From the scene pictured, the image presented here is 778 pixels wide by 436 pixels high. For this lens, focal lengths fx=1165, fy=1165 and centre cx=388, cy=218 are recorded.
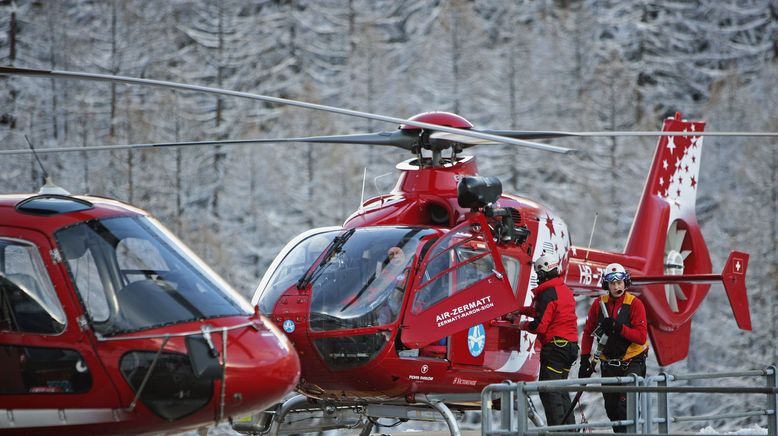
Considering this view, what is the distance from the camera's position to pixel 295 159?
145 ft

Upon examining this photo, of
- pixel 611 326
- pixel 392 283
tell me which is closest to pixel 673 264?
pixel 611 326

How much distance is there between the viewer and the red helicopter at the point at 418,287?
393 inches

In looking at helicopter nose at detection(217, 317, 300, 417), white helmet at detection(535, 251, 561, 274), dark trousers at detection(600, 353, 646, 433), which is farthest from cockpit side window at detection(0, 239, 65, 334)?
dark trousers at detection(600, 353, 646, 433)

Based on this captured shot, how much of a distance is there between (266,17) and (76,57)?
883 centimetres

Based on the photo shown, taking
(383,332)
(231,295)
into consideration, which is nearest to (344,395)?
(383,332)

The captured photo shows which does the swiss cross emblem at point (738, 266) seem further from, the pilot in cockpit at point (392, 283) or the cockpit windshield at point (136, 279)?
the cockpit windshield at point (136, 279)

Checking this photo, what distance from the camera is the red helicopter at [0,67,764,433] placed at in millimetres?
9977

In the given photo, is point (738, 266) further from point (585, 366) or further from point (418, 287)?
point (418, 287)

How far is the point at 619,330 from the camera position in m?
10.6

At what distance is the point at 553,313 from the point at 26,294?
496 centimetres

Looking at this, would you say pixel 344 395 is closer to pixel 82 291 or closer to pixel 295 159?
pixel 82 291

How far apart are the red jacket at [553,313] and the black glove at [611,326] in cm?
28

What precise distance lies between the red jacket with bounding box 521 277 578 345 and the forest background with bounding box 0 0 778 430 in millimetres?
28626

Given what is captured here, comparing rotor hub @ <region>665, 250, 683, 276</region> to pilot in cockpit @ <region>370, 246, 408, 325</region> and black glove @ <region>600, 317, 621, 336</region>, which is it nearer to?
black glove @ <region>600, 317, 621, 336</region>
